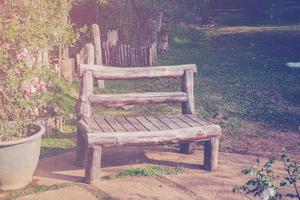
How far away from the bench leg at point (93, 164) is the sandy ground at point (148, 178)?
0.08 m

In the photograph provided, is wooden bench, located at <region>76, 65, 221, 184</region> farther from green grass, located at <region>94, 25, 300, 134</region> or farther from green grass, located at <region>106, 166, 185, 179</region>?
green grass, located at <region>94, 25, 300, 134</region>

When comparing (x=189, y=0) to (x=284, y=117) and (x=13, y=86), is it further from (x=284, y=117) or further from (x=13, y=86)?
(x=13, y=86)

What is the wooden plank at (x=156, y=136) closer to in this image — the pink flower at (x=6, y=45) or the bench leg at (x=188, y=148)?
the bench leg at (x=188, y=148)

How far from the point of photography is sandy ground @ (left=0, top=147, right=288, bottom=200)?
13.9ft

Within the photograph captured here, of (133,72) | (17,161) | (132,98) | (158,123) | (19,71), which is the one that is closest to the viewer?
(17,161)

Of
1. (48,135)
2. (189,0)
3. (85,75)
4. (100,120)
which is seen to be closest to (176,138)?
(100,120)

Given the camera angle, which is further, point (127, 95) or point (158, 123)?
point (127, 95)

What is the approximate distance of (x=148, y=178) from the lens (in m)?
4.65

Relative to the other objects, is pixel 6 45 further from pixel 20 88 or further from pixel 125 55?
pixel 125 55

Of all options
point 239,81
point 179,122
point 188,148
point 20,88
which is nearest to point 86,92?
point 20,88

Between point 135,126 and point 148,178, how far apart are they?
58 centimetres

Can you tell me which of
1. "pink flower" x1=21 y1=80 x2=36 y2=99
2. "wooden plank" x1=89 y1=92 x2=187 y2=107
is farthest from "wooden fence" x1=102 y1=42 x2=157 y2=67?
"pink flower" x1=21 y1=80 x2=36 y2=99

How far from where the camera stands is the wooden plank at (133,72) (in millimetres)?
5129

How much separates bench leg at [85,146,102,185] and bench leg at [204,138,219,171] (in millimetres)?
1238
